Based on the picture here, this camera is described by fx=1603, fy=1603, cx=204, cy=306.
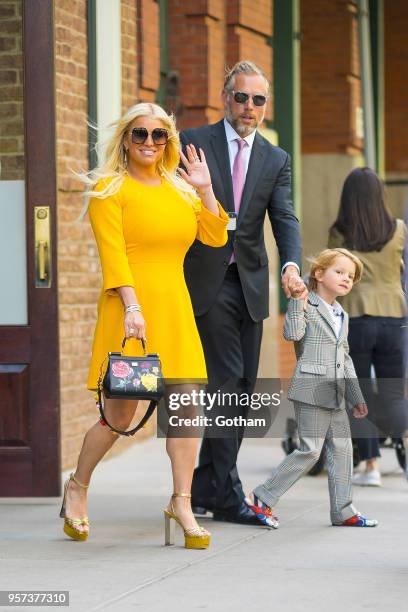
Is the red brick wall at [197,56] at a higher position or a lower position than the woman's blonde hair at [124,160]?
higher

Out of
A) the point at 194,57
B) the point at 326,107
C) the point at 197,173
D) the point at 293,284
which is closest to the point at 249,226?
the point at 293,284

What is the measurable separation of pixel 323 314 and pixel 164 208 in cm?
114

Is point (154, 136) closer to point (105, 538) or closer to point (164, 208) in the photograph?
point (164, 208)

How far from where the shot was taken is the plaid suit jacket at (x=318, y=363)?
7523 millimetres

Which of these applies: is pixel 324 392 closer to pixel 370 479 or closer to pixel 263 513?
pixel 263 513

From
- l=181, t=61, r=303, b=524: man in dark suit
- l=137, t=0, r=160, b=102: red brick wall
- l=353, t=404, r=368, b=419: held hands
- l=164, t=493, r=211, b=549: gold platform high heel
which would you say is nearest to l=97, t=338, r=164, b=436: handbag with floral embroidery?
l=164, t=493, r=211, b=549: gold platform high heel

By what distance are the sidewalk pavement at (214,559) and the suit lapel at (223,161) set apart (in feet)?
5.09

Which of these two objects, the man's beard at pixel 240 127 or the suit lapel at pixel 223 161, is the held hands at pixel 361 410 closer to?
the suit lapel at pixel 223 161

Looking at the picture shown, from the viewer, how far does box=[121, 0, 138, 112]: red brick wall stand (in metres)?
10.5

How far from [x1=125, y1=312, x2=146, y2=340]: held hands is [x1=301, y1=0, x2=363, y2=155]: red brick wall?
408 inches

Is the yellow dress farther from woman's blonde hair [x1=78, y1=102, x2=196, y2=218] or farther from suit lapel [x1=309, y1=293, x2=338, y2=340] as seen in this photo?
suit lapel [x1=309, y1=293, x2=338, y2=340]

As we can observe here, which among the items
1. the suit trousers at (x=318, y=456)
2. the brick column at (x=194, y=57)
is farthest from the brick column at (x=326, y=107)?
the suit trousers at (x=318, y=456)

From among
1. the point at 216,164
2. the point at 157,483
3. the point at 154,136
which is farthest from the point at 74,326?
the point at 154,136

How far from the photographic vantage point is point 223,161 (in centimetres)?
764
